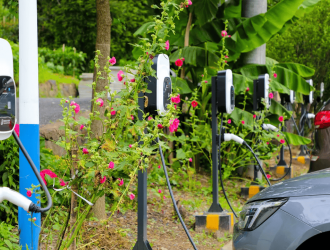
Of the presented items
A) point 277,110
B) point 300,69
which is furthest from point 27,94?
point 300,69

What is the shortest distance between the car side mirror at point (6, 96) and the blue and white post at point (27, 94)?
3.55ft

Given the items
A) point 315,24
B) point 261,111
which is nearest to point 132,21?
point 315,24

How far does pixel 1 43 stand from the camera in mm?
2195

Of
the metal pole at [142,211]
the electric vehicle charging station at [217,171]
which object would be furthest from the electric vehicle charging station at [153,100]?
the electric vehicle charging station at [217,171]

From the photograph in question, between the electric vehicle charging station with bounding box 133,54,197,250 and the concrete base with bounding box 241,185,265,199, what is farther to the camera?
the concrete base with bounding box 241,185,265,199

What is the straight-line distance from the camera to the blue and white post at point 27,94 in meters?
3.28

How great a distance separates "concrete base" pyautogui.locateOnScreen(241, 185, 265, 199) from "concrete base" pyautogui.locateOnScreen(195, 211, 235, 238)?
1749 millimetres

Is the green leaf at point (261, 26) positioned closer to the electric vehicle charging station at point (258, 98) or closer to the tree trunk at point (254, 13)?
the tree trunk at point (254, 13)

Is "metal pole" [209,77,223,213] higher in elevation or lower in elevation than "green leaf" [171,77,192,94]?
lower

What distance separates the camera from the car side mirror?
84.1 inches

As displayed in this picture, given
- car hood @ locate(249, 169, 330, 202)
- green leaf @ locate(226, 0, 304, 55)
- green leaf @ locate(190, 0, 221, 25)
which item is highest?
green leaf @ locate(190, 0, 221, 25)

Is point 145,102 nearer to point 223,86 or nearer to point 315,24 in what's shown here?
point 223,86

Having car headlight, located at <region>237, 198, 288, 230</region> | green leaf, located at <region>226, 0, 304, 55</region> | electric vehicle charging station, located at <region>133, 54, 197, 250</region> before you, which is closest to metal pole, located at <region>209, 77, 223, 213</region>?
electric vehicle charging station, located at <region>133, 54, 197, 250</region>

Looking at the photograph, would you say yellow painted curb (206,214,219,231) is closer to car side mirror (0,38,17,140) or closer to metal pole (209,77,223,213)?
metal pole (209,77,223,213)
